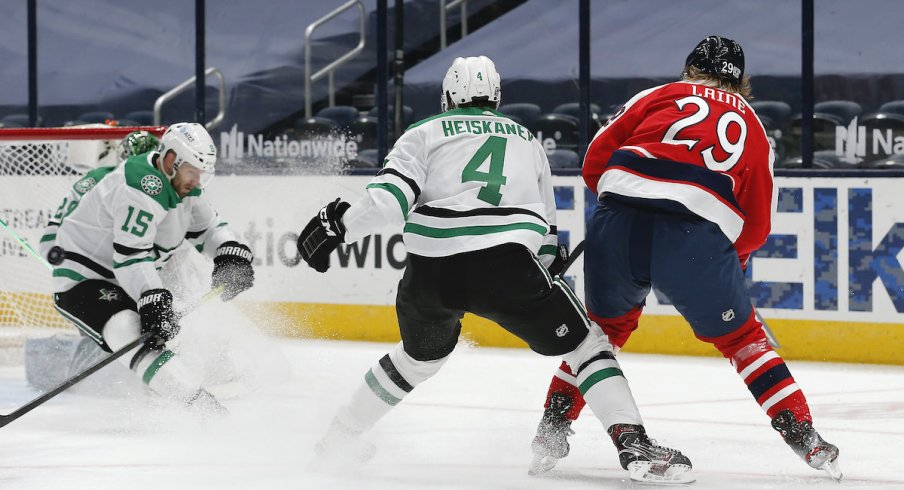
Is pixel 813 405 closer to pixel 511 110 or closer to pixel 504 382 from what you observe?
pixel 504 382

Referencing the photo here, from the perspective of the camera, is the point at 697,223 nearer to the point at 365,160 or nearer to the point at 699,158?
the point at 699,158

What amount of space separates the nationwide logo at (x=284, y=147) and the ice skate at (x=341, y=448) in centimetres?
373

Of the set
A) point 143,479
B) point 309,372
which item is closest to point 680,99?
point 143,479

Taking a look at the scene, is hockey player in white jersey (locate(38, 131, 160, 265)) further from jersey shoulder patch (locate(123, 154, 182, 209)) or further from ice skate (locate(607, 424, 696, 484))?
ice skate (locate(607, 424, 696, 484))

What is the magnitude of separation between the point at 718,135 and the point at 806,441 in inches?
26.9

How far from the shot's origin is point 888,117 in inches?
215

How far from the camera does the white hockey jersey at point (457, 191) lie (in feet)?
8.50

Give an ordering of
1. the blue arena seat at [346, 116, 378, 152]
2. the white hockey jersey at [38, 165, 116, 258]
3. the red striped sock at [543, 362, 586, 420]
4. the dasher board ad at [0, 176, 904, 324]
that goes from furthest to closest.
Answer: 1. the blue arena seat at [346, 116, 378, 152]
2. the dasher board ad at [0, 176, 904, 324]
3. the white hockey jersey at [38, 165, 116, 258]
4. the red striped sock at [543, 362, 586, 420]

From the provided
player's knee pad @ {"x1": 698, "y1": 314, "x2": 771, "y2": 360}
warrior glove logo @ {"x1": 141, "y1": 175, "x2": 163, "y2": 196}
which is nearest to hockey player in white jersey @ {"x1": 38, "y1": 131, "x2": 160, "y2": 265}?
warrior glove logo @ {"x1": 141, "y1": 175, "x2": 163, "y2": 196}

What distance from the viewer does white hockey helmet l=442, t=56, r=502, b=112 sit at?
2713mm

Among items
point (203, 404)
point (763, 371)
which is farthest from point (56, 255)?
point (763, 371)

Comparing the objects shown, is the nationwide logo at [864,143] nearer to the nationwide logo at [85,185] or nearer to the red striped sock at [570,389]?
the red striped sock at [570,389]

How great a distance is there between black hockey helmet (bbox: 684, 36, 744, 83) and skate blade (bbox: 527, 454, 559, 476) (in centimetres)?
96

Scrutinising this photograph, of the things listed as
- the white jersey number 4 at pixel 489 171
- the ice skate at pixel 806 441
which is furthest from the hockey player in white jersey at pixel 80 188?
the ice skate at pixel 806 441
